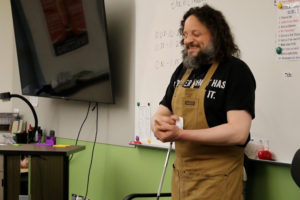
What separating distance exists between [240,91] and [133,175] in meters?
1.39

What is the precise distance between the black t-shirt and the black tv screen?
1.23 m

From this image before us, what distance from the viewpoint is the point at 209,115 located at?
1.44 metres

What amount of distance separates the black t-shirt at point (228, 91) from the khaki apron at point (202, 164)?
0.03 meters

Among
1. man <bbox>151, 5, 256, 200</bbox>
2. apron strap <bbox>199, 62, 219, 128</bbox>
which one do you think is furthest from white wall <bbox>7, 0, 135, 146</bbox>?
apron strap <bbox>199, 62, 219, 128</bbox>

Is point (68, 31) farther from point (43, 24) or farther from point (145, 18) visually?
point (145, 18)

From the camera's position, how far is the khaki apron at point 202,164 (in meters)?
1.41

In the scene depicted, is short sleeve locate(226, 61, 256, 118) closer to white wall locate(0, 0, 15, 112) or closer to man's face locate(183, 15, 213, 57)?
man's face locate(183, 15, 213, 57)

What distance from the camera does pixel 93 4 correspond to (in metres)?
2.53

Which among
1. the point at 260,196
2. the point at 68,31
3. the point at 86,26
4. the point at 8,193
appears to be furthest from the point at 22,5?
the point at 260,196

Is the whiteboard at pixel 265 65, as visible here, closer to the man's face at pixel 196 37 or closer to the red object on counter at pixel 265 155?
the red object on counter at pixel 265 155

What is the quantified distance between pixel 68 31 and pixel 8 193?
1.28 meters

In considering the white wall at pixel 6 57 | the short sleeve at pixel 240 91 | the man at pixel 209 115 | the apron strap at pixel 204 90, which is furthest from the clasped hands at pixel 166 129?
the white wall at pixel 6 57

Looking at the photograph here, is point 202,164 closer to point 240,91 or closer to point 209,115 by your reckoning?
point 209,115

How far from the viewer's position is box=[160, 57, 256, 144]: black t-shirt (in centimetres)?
136
